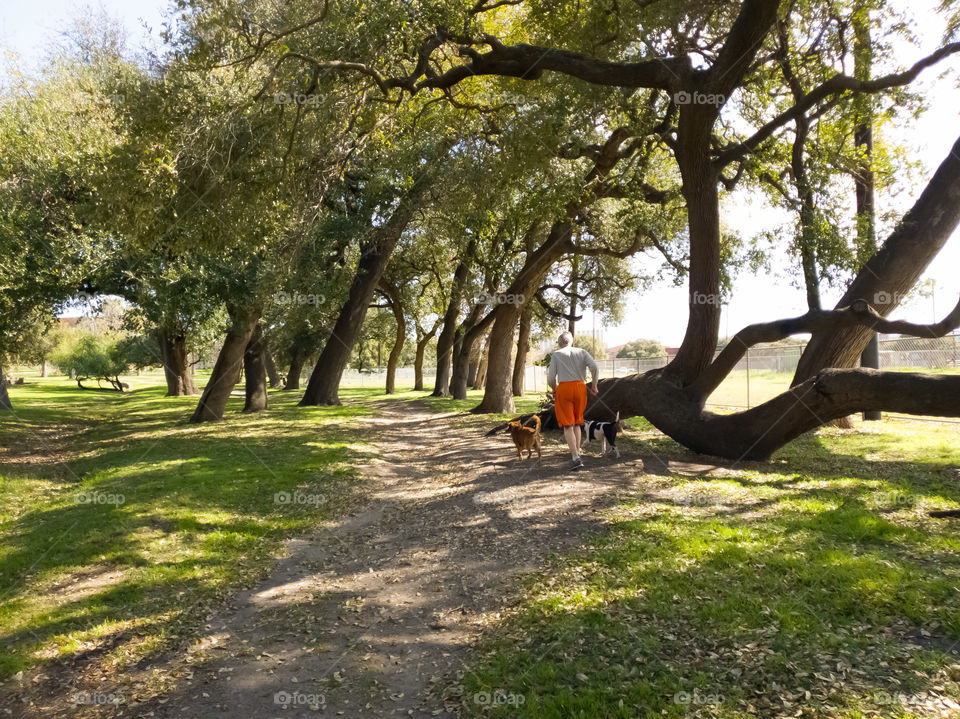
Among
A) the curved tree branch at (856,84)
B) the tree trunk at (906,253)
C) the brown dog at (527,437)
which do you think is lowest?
the brown dog at (527,437)

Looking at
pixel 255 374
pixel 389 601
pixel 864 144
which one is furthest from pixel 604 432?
pixel 255 374

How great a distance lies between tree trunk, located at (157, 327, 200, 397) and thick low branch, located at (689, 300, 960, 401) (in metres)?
28.0

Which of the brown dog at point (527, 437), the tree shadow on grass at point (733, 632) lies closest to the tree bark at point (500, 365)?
the brown dog at point (527, 437)

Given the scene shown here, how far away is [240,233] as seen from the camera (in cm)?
1278

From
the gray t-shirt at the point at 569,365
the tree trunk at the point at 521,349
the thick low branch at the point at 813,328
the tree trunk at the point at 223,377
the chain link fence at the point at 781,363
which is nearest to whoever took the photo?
the thick low branch at the point at 813,328

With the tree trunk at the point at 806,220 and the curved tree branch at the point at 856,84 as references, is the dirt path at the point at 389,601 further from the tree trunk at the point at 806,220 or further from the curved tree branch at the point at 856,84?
the curved tree branch at the point at 856,84

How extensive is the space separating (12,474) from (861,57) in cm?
1862

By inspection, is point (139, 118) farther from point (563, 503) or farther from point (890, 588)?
point (890, 588)

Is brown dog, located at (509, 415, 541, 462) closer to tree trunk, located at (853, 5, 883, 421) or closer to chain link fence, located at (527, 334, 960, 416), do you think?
tree trunk, located at (853, 5, 883, 421)

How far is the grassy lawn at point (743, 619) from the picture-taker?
148 inches

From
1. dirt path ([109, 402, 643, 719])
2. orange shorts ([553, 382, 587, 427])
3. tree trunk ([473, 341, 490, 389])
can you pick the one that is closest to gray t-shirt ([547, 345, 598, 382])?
orange shorts ([553, 382, 587, 427])

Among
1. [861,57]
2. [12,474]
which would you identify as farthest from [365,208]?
[861,57]

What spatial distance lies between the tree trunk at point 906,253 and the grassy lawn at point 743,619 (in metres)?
4.89

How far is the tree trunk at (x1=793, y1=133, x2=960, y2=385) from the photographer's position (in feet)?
35.3
